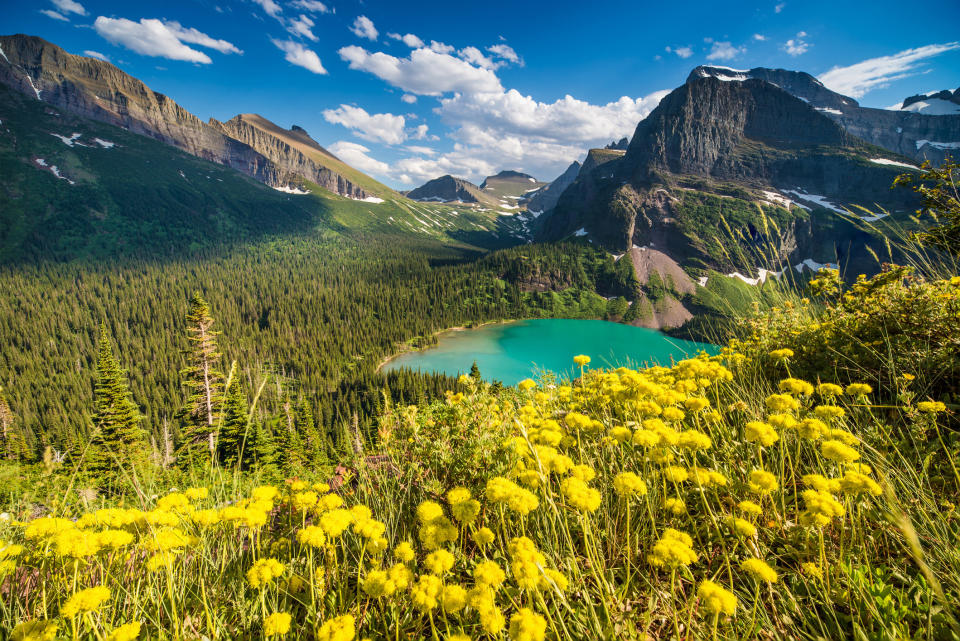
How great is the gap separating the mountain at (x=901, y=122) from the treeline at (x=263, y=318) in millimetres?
160644

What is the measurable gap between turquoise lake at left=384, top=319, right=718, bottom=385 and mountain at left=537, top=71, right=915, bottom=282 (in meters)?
44.1

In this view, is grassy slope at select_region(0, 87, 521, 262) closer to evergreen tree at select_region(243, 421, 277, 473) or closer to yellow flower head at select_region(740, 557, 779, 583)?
evergreen tree at select_region(243, 421, 277, 473)

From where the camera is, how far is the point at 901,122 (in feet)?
579

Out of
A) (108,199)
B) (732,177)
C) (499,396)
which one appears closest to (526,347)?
(499,396)

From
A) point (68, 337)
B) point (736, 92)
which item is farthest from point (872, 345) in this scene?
point (736, 92)

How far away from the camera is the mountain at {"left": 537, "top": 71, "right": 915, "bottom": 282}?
381 ft

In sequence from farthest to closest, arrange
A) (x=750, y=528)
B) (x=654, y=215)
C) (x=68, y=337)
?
1. (x=654, y=215)
2. (x=68, y=337)
3. (x=750, y=528)

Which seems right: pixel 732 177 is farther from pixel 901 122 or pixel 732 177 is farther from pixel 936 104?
pixel 936 104

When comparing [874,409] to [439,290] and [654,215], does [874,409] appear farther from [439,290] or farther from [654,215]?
[654,215]

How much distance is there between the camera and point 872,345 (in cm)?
374

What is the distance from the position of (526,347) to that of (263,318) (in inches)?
2766

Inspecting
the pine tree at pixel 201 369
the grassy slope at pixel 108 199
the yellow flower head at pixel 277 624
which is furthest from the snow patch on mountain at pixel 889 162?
the grassy slope at pixel 108 199

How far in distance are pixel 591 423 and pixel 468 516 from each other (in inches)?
49.8

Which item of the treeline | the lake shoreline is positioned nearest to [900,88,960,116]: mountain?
the treeline
